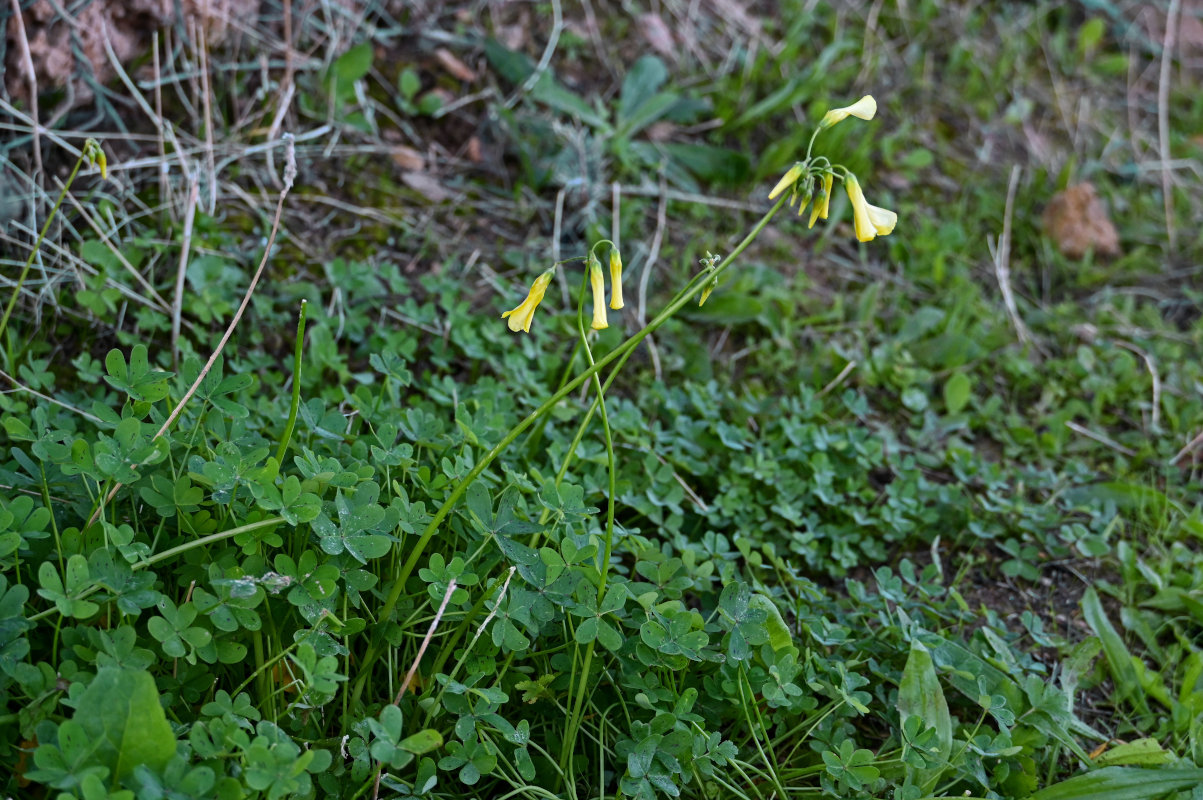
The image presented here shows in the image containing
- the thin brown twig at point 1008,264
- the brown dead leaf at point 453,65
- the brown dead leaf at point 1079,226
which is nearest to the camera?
the thin brown twig at point 1008,264

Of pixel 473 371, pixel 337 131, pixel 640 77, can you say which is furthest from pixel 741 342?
pixel 337 131

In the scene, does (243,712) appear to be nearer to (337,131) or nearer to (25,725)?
(25,725)

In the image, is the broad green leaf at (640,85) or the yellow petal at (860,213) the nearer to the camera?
the yellow petal at (860,213)

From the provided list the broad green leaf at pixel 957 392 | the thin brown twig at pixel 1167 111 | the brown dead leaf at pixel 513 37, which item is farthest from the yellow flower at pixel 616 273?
the thin brown twig at pixel 1167 111

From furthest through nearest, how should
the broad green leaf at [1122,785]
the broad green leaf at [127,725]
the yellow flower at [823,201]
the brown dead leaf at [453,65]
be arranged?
the brown dead leaf at [453,65], the broad green leaf at [1122,785], the yellow flower at [823,201], the broad green leaf at [127,725]

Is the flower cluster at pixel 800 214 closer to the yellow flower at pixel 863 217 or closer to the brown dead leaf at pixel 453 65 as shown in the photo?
the yellow flower at pixel 863 217

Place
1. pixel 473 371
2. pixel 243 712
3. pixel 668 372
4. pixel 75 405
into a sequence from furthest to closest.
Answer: pixel 668 372, pixel 473 371, pixel 75 405, pixel 243 712
